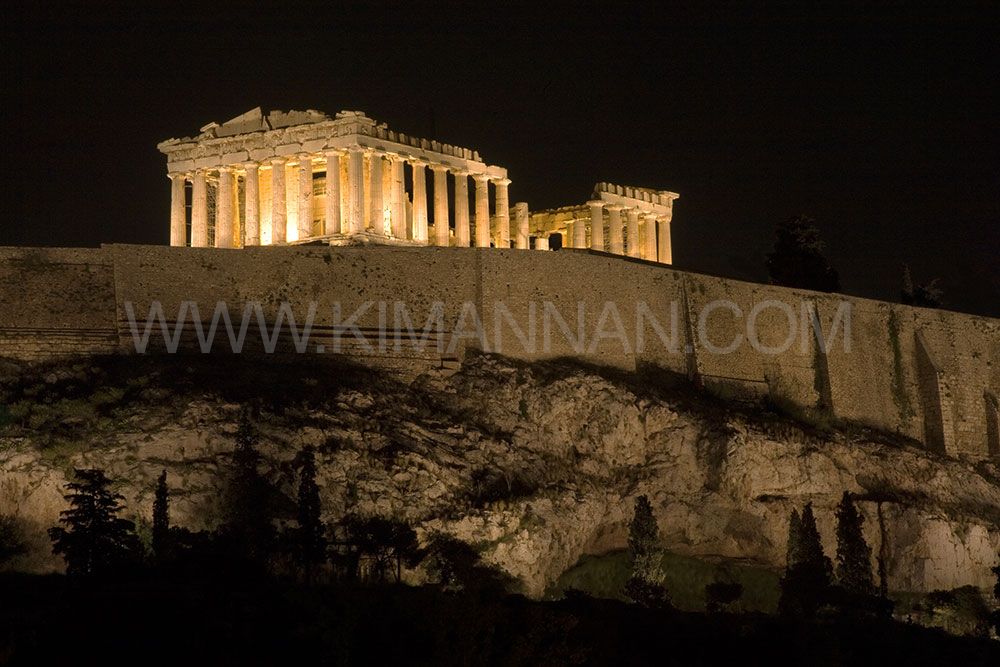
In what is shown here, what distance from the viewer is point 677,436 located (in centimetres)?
5725

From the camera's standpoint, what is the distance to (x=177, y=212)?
74.3 m

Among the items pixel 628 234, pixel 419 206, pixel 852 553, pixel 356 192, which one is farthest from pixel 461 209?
pixel 852 553

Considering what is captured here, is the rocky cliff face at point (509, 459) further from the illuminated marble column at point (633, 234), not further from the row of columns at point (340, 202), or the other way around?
the illuminated marble column at point (633, 234)

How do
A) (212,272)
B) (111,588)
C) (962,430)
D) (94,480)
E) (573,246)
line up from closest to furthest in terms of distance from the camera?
(111,588), (94,480), (212,272), (962,430), (573,246)

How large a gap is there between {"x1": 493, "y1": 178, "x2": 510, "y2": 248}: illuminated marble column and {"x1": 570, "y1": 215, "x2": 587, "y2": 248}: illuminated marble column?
14.1 feet

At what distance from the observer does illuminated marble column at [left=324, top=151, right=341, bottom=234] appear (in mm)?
71125

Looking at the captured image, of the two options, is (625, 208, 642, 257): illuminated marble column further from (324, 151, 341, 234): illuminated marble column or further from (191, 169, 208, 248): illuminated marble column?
(191, 169, 208, 248): illuminated marble column

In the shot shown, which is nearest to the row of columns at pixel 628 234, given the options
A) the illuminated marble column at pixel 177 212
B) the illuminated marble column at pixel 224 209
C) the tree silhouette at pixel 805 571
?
the illuminated marble column at pixel 224 209

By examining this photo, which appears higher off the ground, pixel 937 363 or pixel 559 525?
pixel 937 363

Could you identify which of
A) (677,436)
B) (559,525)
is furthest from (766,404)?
(559,525)

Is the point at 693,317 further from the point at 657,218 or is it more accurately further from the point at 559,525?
the point at 657,218

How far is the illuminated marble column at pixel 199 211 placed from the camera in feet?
A: 240

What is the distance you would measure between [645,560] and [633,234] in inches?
1230

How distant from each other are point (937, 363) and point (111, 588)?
37.0 meters
